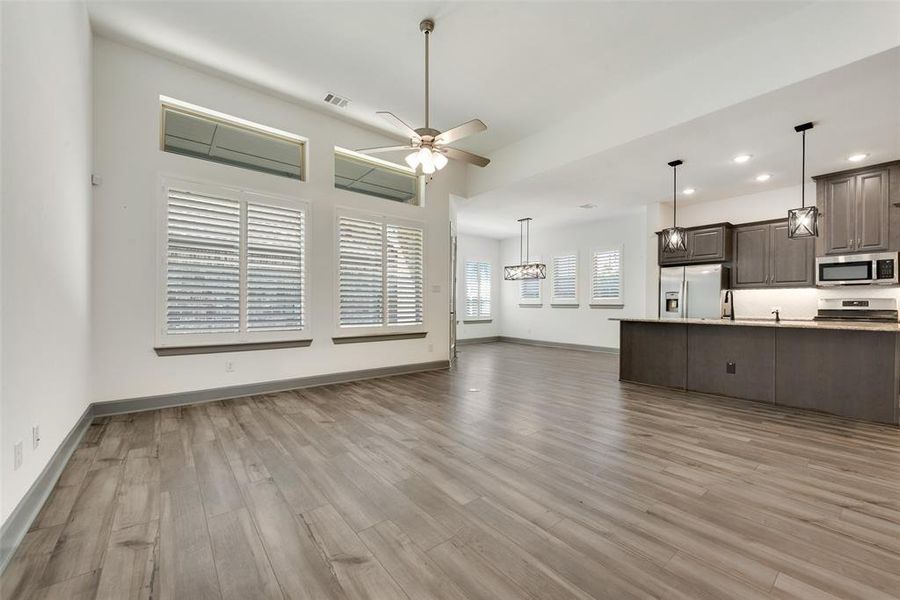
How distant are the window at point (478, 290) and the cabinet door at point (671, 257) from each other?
492 cm

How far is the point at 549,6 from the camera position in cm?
323

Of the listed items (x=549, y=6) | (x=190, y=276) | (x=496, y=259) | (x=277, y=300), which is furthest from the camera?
(x=496, y=259)

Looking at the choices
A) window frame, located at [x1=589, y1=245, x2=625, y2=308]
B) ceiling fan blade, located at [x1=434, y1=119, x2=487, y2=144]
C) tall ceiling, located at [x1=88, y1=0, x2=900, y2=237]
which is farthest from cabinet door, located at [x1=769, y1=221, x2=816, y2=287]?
ceiling fan blade, located at [x1=434, y1=119, x2=487, y2=144]

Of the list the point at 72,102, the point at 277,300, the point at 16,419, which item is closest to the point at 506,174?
the point at 277,300

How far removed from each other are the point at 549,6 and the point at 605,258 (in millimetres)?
6586

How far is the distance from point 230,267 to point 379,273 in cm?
198

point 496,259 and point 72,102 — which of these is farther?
point 496,259

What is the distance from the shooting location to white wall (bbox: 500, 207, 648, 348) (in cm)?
837

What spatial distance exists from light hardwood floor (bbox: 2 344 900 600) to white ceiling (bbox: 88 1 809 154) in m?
3.73

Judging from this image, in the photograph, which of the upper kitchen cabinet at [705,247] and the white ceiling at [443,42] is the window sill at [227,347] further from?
the upper kitchen cabinet at [705,247]

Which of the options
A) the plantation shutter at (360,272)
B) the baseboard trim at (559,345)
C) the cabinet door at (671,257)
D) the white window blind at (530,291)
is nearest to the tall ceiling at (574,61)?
the plantation shutter at (360,272)

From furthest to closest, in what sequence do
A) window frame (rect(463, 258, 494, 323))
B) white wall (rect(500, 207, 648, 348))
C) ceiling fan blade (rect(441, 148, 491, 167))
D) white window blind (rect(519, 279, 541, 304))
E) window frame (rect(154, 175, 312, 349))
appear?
1. window frame (rect(463, 258, 494, 323))
2. white window blind (rect(519, 279, 541, 304))
3. white wall (rect(500, 207, 648, 348))
4. window frame (rect(154, 175, 312, 349))
5. ceiling fan blade (rect(441, 148, 491, 167))

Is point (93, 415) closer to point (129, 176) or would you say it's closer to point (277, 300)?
point (277, 300)

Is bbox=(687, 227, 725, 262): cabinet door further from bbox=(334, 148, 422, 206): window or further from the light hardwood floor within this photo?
bbox=(334, 148, 422, 206): window
